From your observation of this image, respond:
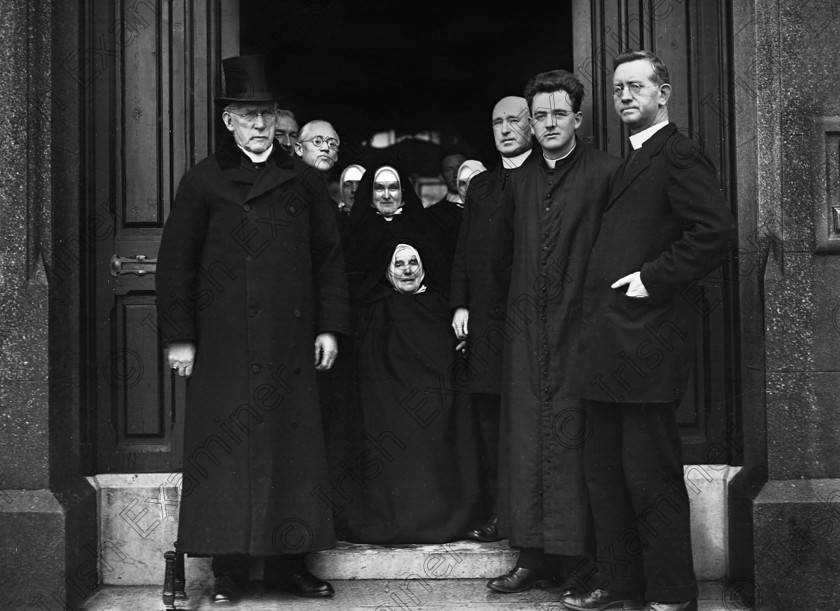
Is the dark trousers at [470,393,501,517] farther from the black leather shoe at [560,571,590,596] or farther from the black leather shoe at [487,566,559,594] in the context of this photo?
the black leather shoe at [560,571,590,596]

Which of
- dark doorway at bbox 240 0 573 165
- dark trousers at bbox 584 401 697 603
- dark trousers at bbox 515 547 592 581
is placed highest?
dark doorway at bbox 240 0 573 165

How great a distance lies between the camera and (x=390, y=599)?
464cm

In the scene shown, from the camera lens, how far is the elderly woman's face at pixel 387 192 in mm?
5309

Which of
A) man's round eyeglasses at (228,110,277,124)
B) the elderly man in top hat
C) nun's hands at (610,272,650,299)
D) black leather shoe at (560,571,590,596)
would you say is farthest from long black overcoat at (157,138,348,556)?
nun's hands at (610,272,650,299)

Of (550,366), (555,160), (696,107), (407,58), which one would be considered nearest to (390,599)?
(550,366)

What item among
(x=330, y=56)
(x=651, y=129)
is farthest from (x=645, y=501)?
(x=330, y=56)

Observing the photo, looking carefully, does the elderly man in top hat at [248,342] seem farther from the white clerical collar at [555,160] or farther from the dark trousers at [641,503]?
the dark trousers at [641,503]

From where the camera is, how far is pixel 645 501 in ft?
13.6

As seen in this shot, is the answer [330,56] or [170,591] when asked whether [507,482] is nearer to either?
[170,591]

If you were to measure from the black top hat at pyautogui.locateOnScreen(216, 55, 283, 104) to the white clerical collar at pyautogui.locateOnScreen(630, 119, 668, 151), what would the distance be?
5.44ft

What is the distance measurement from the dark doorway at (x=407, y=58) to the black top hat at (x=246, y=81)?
1633 mm

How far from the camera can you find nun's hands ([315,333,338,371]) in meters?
4.67

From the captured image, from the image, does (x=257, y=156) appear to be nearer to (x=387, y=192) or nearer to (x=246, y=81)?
(x=246, y=81)

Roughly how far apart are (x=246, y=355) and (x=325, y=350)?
1.23 ft
